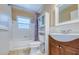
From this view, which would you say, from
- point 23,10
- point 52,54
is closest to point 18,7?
point 23,10

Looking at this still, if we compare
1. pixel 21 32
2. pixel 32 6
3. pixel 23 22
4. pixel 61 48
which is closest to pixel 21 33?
pixel 21 32

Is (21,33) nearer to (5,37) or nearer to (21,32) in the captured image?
(21,32)

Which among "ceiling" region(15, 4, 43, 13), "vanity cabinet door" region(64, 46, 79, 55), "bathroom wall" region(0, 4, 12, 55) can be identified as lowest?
"vanity cabinet door" region(64, 46, 79, 55)

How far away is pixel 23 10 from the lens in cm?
127

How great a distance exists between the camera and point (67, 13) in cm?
128

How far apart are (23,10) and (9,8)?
5.5 inches

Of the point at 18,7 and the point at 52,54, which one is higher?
the point at 18,7

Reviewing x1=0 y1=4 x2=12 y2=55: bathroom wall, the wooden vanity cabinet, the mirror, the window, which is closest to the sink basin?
the wooden vanity cabinet

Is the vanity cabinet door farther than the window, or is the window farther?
the window

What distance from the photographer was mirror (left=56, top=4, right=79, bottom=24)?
4.07 ft

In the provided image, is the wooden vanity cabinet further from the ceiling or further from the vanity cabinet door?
the ceiling

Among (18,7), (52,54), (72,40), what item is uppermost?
(18,7)

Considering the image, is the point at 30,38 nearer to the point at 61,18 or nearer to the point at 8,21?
the point at 8,21

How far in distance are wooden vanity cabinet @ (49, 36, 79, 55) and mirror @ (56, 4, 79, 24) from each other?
214 mm
